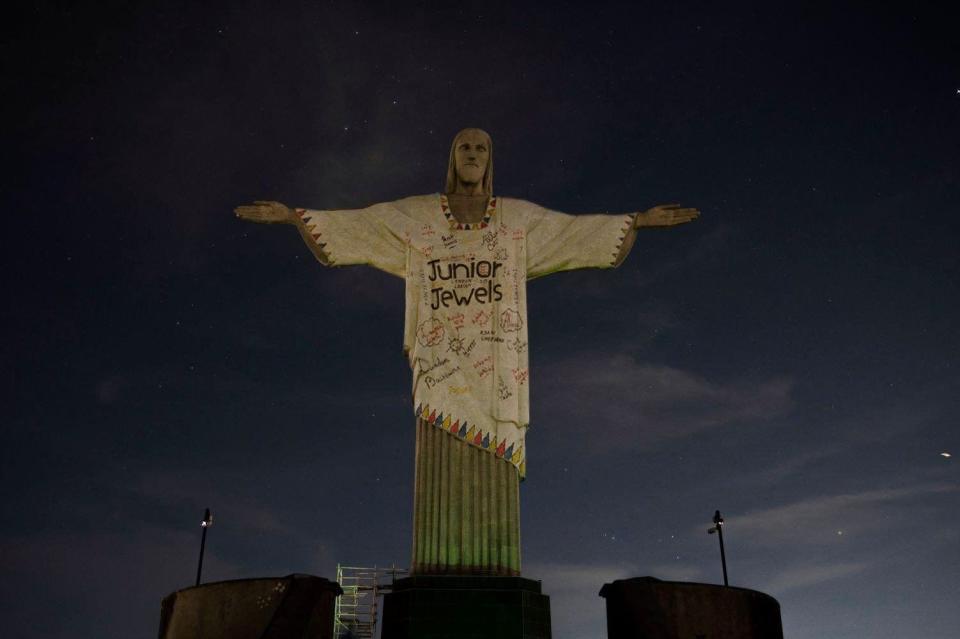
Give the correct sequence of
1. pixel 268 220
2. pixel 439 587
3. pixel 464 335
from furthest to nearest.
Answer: pixel 268 220
pixel 464 335
pixel 439 587

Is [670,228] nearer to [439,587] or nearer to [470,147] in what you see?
[470,147]

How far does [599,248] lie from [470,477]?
335 centimetres

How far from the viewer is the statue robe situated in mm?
9609

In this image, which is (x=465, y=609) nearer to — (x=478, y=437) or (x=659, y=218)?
(x=478, y=437)

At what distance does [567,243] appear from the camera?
A: 1119 centimetres

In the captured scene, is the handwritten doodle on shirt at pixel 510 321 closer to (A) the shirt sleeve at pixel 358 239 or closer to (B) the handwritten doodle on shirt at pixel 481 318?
(B) the handwritten doodle on shirt at pixel 481 318

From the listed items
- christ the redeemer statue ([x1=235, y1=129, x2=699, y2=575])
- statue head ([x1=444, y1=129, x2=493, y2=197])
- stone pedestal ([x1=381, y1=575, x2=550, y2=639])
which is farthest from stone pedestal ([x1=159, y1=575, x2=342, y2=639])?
statue head ([x1=444, y1=129, x2=493, y2=197])

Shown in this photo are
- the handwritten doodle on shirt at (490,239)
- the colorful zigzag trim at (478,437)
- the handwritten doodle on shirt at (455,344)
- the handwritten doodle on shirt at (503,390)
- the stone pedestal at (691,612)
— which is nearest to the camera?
the stone pedestal at (691,612)

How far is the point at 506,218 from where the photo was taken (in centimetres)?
1112

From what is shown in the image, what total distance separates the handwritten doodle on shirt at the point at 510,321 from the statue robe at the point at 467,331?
0.01m

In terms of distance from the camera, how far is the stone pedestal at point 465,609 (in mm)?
8742

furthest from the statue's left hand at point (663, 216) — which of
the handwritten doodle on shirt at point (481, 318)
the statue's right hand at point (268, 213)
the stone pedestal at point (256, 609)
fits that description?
the stone pedestal at point (256, 609)

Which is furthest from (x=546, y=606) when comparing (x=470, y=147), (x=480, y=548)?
(x=470, y=147)

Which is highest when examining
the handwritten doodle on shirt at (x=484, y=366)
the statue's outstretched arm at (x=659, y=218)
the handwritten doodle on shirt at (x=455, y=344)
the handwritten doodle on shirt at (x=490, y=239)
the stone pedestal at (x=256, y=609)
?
the statue's outstretched arm at (x=659, y=218)
